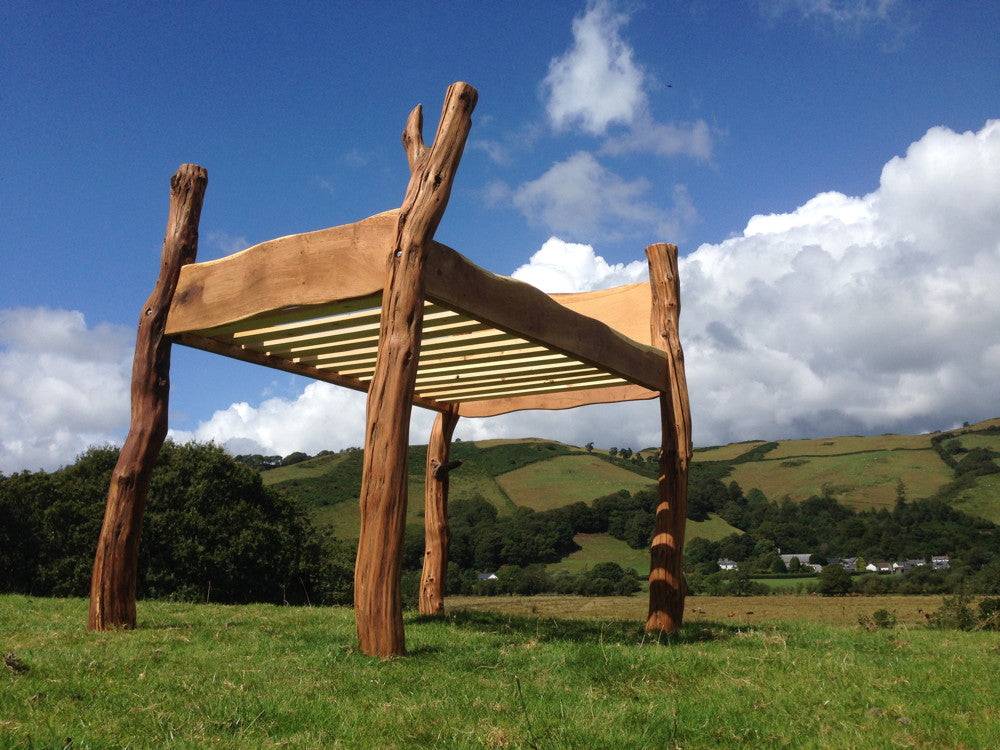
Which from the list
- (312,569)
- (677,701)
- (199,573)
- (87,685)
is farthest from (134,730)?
(312,569)

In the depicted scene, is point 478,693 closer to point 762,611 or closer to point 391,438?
point 391,438

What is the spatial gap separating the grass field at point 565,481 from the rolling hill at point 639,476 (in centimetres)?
6

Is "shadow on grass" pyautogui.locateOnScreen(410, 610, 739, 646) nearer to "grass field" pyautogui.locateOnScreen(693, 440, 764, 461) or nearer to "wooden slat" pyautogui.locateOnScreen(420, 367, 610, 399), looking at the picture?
"wooden slat" pyautogui.locateOnScreen(420, 367, 610, 399)

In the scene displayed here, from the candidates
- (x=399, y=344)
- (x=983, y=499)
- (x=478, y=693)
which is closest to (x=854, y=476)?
(x=983, y=499)

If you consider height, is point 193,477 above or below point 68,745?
above

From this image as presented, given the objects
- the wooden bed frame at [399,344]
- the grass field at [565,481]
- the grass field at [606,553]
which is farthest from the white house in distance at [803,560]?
the wooden bed frame at [399,344]

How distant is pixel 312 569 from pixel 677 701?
1722cm

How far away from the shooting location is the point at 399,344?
5180 mm

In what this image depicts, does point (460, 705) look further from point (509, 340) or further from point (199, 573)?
point (199, 573)

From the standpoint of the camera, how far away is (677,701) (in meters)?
4.16

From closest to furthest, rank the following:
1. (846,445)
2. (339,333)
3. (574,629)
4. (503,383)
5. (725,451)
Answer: (339,333) < (574,629) < (503,383) < (846,445) < (725,451)

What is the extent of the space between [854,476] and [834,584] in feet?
81.6

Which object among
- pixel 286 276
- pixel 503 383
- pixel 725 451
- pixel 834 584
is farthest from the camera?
pixel 725 451

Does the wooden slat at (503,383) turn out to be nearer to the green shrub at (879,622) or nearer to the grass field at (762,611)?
the grass field at (762,611)
